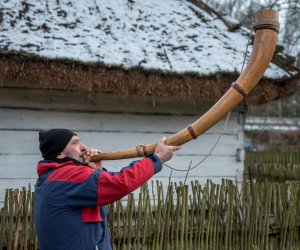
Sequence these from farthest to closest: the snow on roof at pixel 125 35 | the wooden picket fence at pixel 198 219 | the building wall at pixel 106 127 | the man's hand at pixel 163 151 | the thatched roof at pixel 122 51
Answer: the building wall at pixel 106 127 < the snow on roof at pixel 125 35 < the thatched roof at pixel 122 51 < the wooden picket fence at pixel 198 219 < the man's hand at pixel 163 151

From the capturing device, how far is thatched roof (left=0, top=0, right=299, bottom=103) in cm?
396

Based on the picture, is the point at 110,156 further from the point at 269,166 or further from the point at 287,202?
the point at 269,166

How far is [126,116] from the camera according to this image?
4.75 metres

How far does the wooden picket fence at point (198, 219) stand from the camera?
10.2 ft

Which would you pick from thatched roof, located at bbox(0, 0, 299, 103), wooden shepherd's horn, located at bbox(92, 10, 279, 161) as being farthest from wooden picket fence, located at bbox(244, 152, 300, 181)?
wooden shepherd's horn, located at bbox(92, 10, 279, 161)

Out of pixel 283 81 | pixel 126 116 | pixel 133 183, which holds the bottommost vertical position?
pixel 133 183

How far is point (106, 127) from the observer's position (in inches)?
183

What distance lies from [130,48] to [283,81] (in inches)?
70.6

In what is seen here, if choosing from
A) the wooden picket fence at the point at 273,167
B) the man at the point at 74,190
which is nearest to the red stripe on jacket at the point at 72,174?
the man at the point at 74,190

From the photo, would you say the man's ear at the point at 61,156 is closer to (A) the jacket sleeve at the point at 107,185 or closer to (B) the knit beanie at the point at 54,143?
(B) the knit beanie at the point at 54,143

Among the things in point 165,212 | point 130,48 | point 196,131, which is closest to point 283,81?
point 130,48

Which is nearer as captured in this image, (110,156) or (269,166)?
(110,156)

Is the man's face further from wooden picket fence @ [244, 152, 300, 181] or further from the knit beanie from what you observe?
wooden picket fence @ [244, 152, 300, 181]

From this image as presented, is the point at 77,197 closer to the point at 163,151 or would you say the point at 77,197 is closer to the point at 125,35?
the point at 163,151
